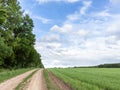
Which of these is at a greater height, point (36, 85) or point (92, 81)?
point (92, 81)

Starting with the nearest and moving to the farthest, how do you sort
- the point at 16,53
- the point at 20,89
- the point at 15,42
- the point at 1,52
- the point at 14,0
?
the point at 20,89
the point at 14,0
the point at 1,52
the point at 15,42
the point at 16,53

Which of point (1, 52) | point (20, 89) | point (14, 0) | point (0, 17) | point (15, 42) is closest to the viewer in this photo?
point (20, 89)

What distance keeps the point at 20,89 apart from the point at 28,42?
69181 millimetres

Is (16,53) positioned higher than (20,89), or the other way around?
(16,53)

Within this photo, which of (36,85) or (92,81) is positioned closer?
(36,85)

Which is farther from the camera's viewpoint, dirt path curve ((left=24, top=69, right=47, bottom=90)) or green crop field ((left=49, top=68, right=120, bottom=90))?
green crop field ((left=49, top=68, right=120, bottom=90))

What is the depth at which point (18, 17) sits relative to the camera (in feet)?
208

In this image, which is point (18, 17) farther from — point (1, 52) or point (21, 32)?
point (21, 32)

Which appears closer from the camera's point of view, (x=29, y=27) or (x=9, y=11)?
(x=9, y=11)

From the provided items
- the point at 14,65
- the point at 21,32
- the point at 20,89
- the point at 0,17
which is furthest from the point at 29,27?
the point at 20,89

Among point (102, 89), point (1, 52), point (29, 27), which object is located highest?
point (29, 27)

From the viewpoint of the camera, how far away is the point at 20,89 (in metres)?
22.8

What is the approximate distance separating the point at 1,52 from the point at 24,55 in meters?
30.1

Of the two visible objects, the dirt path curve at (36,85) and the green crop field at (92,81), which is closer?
the dirt path curve at (36,85)
